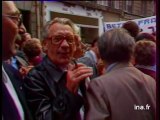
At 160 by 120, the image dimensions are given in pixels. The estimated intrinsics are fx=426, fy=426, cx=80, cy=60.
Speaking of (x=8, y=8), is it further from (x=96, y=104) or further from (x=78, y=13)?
(x=78, y=13)

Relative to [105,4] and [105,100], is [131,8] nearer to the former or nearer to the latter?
[105,4]

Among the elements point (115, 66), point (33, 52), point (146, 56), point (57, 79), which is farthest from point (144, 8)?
point (57, 79)

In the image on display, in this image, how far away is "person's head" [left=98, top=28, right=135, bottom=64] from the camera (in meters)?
2.12

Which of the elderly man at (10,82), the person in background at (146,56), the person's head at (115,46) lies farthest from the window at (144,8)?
the elderly man at (10,82)

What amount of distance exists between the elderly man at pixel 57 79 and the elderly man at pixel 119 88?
0.14 m

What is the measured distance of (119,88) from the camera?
2064 mm

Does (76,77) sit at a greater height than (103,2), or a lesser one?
lesser

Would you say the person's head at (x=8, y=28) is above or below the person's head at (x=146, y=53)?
above

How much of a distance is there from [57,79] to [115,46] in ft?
1.28

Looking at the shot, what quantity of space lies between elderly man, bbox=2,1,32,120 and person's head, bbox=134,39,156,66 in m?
1.11

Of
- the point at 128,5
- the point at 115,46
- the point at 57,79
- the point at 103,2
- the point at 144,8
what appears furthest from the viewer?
the point at 144,8

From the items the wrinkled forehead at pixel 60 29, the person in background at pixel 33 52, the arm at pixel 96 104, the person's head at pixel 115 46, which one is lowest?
the arm at pixel 96 104

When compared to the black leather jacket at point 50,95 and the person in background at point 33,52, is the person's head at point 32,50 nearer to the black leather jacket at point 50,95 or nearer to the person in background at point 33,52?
the person in background at point 33,52

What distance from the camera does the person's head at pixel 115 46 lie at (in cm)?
212
